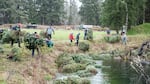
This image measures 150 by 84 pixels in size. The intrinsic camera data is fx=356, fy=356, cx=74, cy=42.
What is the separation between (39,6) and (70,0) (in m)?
54.8

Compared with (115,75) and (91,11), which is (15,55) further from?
(91,11)

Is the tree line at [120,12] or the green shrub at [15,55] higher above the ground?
the tree line at [120,12]

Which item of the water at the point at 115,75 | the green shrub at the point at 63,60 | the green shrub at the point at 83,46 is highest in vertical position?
the green shrub at the point at 83,46

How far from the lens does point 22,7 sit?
350 feet

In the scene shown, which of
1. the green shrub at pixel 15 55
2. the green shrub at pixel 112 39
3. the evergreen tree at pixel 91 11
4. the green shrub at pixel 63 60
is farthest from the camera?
the evergreen tree at pixel 91 11

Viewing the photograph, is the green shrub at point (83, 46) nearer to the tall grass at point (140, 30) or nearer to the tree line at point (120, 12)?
the tree line at point (120, 12)

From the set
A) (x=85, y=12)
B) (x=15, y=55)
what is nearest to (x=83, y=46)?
(x=15, y=55)

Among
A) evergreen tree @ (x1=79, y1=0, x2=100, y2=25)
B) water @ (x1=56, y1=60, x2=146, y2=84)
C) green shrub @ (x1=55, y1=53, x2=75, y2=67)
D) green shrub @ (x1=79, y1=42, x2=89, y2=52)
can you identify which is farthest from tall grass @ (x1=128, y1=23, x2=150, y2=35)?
evergreen tree @ (x1=79, y1=0, x2=100, y2=25)

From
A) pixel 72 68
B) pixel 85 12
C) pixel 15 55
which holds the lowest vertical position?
pixel 72 68

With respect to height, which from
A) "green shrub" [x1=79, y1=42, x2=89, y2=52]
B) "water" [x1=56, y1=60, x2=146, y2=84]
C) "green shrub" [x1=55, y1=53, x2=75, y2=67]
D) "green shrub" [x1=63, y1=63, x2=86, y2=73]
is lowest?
"water" [x1=56, y1=60, x2=146, y2=84]

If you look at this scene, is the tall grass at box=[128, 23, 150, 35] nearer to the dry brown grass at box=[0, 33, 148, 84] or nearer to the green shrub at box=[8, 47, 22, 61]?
the dry brown grass at box=[0, 33, 148, 84]

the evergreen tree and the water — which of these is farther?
the evergreen tree

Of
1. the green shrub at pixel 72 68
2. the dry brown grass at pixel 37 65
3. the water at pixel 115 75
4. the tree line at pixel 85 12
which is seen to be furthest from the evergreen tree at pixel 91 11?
the green shrub at pixel 72 68

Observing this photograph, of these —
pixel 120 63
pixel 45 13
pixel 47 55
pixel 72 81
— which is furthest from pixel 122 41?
pixel 45 13
